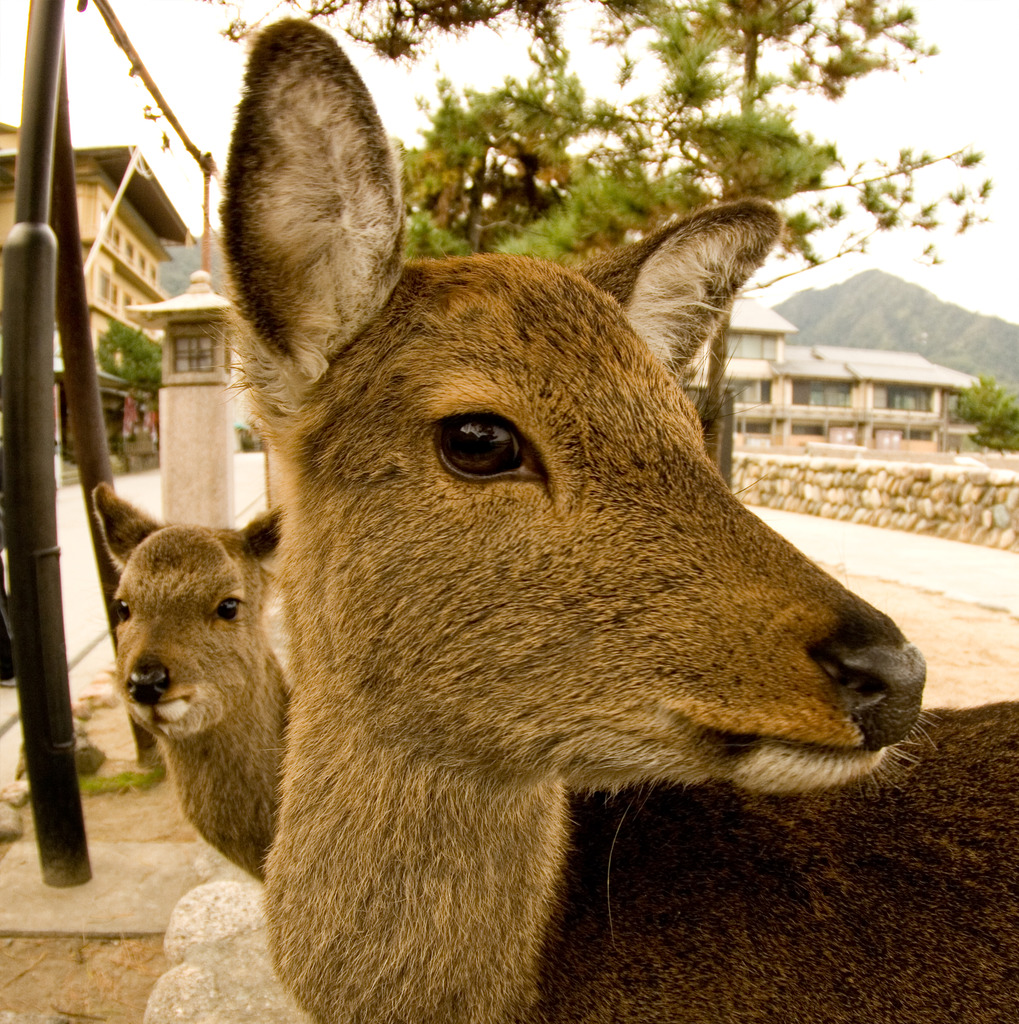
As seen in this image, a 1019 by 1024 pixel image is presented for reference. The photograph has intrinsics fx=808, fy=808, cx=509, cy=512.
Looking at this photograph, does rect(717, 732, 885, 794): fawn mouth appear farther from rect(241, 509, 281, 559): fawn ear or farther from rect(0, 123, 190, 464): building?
rect(0, 123, 190, 464): building

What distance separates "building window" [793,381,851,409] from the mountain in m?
21.4

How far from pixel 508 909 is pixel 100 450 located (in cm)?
370

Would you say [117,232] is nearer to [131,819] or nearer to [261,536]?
[131,819]

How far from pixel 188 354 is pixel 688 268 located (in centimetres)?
561

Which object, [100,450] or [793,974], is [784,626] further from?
[100,450]

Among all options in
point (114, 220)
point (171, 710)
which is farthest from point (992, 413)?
point (171, 710)

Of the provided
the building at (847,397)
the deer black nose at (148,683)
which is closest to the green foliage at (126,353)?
the building at (847,397)

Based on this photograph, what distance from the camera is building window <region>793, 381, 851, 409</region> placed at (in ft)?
176

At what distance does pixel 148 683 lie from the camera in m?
2.82

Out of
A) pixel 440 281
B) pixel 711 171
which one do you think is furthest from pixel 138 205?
pixel 440 281

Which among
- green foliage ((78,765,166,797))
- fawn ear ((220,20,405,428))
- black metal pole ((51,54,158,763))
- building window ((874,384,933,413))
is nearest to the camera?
fawn ear ((220,20,405,428))

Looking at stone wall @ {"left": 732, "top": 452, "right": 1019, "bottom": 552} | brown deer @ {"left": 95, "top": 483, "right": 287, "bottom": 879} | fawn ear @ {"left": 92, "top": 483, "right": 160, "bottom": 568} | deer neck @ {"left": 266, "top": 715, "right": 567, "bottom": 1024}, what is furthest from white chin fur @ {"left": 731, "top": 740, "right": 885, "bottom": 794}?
stone wall @ {"left": 732, "top": 452, "right": 1019, "bottom": 552}

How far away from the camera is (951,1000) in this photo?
4.94 ft

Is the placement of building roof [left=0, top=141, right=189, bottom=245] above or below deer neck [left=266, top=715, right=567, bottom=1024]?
above
